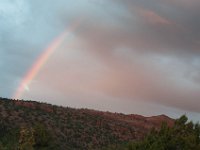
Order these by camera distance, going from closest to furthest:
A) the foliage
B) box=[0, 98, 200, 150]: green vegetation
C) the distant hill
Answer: the foliage
box=[0, 98, 200, 150]: green vegetation
the distant hill

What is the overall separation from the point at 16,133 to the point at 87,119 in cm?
3583

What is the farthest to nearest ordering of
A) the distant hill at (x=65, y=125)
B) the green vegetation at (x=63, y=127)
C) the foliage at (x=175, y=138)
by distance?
the distant hill at (x=65, y=125) → the green vegetation at (x=63, y=127) → the foliage at (x=175, y=138)

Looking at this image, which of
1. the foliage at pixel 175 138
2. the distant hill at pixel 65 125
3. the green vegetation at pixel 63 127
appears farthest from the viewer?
the distant hill at pixel 65 125

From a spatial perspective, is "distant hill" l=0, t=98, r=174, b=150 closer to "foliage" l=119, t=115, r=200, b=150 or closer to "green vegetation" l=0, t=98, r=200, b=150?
"green vegetation" l=0, t=98, r=200, b=150

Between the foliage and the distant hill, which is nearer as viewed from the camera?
the foliage

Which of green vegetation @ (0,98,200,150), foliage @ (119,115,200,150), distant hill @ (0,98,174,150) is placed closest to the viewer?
foliage @ (119,115,200,150)

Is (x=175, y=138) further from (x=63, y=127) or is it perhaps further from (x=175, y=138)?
(x=63, y=127)

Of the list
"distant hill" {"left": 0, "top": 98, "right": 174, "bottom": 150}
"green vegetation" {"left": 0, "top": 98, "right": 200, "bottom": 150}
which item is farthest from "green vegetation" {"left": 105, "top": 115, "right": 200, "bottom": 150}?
"distant hill" {"left": 0, "top": 98, "right": 174, "bottom": 150}

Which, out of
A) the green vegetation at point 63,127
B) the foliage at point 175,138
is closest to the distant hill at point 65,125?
the green vegetation at point 63,127

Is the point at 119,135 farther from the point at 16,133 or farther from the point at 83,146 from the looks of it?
the point at 16,133

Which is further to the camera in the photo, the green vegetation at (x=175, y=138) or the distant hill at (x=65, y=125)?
the distant hill at (x=65, y=125)

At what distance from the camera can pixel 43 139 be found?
64.6 meters

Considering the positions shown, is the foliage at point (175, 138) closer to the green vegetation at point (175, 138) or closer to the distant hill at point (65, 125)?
the green vegetation at point (175, 138)

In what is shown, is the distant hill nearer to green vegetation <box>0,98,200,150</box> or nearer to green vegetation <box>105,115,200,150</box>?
green vegetation <box>0,98,200,150</box>
